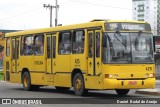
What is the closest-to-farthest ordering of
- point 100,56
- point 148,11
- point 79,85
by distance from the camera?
point 100,56, point 79,85, point 148,11

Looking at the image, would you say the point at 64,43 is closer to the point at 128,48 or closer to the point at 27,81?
the point at 128,48

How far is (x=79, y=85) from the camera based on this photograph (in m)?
20.7

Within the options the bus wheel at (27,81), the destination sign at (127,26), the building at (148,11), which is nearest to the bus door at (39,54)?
the bus wheel at (27,81)

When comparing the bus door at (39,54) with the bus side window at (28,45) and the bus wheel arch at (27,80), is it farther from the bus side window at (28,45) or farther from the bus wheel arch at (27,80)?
the bus wheel arch at (27,80)

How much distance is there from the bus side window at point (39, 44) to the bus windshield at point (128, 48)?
18.3ft

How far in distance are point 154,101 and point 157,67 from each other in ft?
87.5

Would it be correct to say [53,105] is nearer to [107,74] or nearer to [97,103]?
[97,103]

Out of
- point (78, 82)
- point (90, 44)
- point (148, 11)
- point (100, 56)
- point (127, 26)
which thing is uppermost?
point (148, 11)

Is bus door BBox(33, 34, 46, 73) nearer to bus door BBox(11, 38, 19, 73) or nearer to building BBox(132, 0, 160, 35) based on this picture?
bus door BBox(11, 38, 19, 73)

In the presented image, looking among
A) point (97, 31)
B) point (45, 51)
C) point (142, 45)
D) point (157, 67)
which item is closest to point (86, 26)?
point (97, 31)

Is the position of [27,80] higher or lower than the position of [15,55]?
lower

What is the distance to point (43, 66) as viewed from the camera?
2378 cm

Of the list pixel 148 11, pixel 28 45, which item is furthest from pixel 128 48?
pixel 148 11

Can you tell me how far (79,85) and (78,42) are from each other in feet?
5.70
